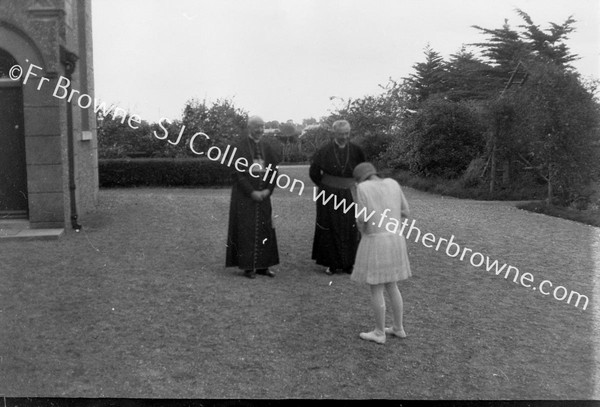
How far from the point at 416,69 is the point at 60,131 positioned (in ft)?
112

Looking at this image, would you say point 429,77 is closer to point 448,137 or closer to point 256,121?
point 448,137

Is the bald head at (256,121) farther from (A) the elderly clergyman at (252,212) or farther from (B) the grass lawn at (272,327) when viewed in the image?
(B) the grass lawn at (272,327)

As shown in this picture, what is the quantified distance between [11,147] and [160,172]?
38.5ft

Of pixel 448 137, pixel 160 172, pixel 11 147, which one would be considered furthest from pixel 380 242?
pixel 448 137

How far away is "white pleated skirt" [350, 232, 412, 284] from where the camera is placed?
5.53 metres

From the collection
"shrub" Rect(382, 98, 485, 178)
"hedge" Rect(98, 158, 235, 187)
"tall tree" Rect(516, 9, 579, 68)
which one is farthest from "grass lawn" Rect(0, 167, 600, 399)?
"tall tree" Rect(516, 9, 579, 68)

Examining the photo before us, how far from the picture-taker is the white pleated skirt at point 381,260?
5527 millimetres

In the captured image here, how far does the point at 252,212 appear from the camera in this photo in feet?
26.6

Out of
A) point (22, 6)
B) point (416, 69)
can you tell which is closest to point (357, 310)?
point (22, 6)

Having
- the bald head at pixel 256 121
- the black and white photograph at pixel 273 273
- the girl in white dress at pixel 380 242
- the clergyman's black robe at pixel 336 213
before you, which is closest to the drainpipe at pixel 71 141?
the black and white photograph at pixel 273 273

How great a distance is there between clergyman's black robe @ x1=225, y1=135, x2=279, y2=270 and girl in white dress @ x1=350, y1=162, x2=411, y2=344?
2575 millimetres

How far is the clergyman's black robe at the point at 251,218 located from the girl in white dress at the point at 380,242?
101 inches

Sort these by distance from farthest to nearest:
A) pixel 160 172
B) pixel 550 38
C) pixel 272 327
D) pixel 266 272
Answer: pixel 550 38 → pixel 160 172 → pixel 266 272 → pixel 272 327

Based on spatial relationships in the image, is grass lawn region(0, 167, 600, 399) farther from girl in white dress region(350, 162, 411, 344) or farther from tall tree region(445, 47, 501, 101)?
tall tree region(445, 47, 501, 101)
